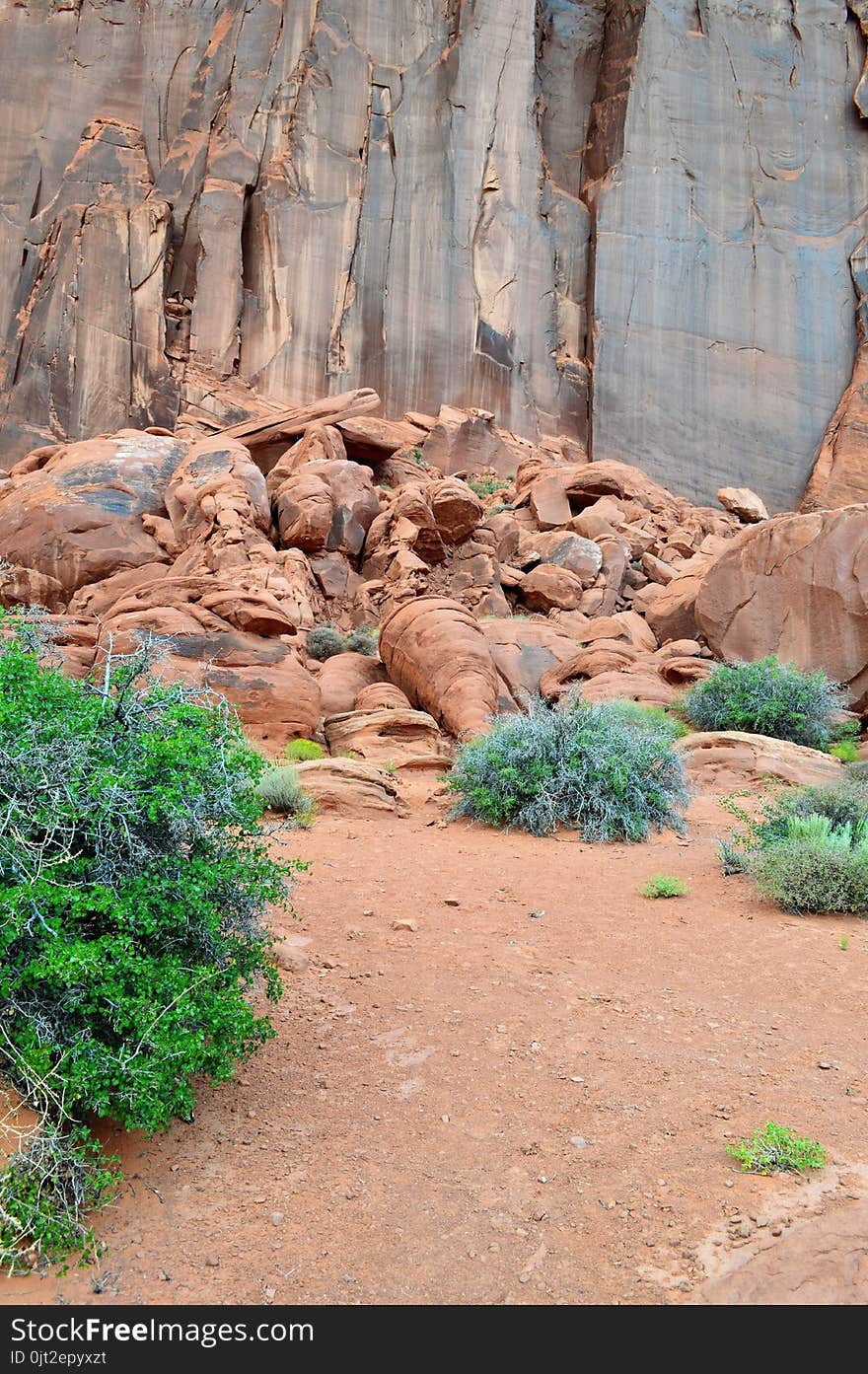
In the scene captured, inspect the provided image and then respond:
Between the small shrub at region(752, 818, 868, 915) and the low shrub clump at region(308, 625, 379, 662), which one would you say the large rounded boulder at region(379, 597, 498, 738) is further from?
the small shrub at region(752, 818, 868, 915)

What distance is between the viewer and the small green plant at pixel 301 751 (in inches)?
454

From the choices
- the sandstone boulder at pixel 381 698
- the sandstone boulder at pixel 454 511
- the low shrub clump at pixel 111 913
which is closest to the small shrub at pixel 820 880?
the low shrub clump at pixel 111 913

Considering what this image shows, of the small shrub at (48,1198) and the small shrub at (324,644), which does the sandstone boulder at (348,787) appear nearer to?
the small shrub at (48,1198)

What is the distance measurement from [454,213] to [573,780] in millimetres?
29633

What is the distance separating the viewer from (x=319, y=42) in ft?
107

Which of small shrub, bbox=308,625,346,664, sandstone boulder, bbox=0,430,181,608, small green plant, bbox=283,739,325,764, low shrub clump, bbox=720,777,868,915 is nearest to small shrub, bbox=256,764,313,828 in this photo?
small green plant, bbox=283,739,325,764

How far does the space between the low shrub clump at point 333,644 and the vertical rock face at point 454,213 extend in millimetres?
14155

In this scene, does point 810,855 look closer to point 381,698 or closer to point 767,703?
point 767,703

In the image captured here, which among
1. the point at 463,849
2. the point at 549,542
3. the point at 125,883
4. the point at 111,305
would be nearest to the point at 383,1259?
the point at 125,883

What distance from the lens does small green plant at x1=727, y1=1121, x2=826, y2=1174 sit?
3.29 meters

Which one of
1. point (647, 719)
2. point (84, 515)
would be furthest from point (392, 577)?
point (647, 719)

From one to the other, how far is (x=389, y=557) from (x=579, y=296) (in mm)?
18398

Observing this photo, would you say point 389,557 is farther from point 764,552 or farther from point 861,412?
point 861,412

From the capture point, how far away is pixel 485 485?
2906 centimetres
